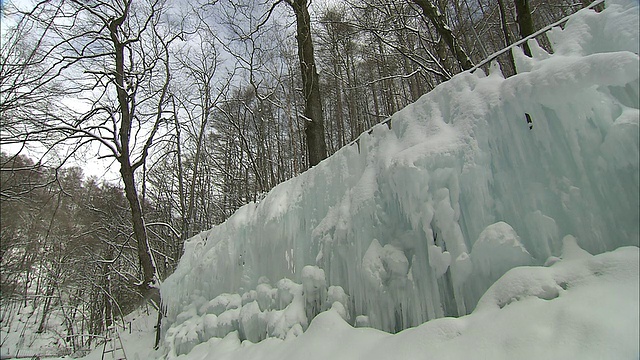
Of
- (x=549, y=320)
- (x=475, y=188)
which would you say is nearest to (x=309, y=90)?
(x=475, y=188)

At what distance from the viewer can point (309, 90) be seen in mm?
5863

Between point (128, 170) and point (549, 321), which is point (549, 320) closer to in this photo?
point (549, 321)

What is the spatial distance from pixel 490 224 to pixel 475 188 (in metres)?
0.20

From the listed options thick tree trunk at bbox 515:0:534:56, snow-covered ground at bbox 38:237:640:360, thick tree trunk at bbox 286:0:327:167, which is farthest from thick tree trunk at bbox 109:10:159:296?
thick tree trunk at bbox 515:0:534:56

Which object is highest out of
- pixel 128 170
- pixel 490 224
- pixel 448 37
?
pixel 448 37

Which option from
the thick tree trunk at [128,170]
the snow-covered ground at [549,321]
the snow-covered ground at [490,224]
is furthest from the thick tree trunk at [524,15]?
the thick tree trunk at [128,170]

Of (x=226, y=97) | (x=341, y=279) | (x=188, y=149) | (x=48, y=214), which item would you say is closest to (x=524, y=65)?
(x=341, y=279)

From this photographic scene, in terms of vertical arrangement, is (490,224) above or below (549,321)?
above

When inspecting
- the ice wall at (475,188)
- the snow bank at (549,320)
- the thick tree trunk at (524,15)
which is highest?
the thick tree trunk at (524,15)

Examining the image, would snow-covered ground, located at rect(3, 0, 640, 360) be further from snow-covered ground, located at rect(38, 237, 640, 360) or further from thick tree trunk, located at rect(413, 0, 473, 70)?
thick tree trunk, located at rect(413, 0, 473, 70)

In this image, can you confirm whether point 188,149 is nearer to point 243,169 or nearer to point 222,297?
point 243,169

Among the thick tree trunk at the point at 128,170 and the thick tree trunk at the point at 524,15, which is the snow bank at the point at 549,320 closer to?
the thick tree trunk at the point at 524,15

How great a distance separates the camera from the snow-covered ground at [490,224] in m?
1.22

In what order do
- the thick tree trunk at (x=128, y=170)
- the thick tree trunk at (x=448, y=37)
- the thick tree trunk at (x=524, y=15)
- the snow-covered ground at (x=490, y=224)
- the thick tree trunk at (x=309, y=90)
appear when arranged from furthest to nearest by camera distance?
the thick tree trunk at (x=128, y=170) → the thick tree trunk at (x=309, y=90) → the thick tree trunk at (x=448, y=37) → the thick tree trunk at (x=524, y=15) → the snow-covered ground at (x=490, y=224)
